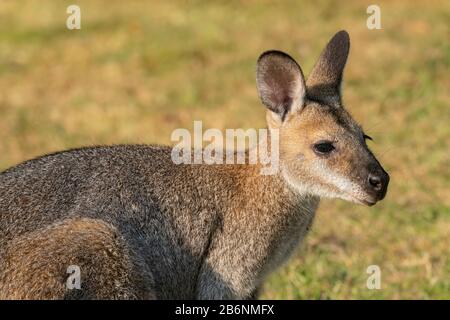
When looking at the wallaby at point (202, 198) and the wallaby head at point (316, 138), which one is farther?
the wallaby head at point (316, 138)

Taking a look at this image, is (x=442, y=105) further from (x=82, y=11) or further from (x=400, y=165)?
(x=82, y=11)

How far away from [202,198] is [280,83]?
0.78m

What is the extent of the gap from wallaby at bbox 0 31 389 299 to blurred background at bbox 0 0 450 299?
1138mm

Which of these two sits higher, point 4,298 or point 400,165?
point 4,298

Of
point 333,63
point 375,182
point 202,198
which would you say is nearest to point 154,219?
point 202,198

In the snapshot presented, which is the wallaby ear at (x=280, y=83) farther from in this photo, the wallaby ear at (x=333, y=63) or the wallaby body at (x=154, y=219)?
the wallaby body at (x=154, y=219)

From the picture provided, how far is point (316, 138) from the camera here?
5.27 m

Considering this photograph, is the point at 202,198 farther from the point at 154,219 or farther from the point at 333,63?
the point at 333,63

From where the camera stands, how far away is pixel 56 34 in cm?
1322

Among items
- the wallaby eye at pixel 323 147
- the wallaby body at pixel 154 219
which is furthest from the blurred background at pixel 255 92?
the wallaby eye at pixel 323 147

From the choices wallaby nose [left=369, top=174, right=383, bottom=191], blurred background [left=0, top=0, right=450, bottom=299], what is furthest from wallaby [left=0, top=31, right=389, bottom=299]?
blurred background [left=0, top=0, right=450, bottom=299]

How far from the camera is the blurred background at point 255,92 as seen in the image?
23.2 ft
